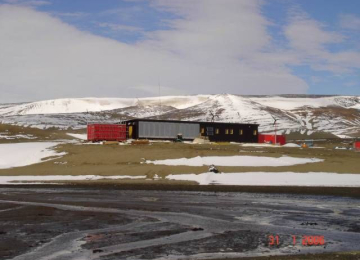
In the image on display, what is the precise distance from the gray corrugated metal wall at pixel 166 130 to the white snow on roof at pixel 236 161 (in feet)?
100.0

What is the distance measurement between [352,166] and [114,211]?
1209 inches

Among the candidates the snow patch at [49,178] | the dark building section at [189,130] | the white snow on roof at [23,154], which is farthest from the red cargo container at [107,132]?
the snow patch at [49,178]

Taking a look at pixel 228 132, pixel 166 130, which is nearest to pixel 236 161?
pixel 166 130

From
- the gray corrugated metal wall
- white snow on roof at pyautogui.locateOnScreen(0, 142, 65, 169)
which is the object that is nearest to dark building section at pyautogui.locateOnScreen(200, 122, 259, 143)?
the gray corrugated metal wall

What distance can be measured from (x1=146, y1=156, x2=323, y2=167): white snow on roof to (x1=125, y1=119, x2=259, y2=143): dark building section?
30587mm

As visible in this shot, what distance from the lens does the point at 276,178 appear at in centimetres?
4178

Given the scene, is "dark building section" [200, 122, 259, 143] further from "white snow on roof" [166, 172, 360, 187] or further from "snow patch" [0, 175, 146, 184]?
"white snow on roof" [166, 172, 360, 187]

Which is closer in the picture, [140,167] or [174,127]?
[140,167]

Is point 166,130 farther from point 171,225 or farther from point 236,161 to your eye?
point 171,225

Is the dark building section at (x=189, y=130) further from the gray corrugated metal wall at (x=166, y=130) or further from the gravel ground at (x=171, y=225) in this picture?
the gravel ground at (x=171, y=225)

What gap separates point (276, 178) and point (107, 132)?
1511 inches

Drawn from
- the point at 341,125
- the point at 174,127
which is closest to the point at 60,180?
the point at 174,127

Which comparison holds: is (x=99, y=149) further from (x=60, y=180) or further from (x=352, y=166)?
(x=352, y=166)

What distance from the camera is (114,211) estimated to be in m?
24.2
